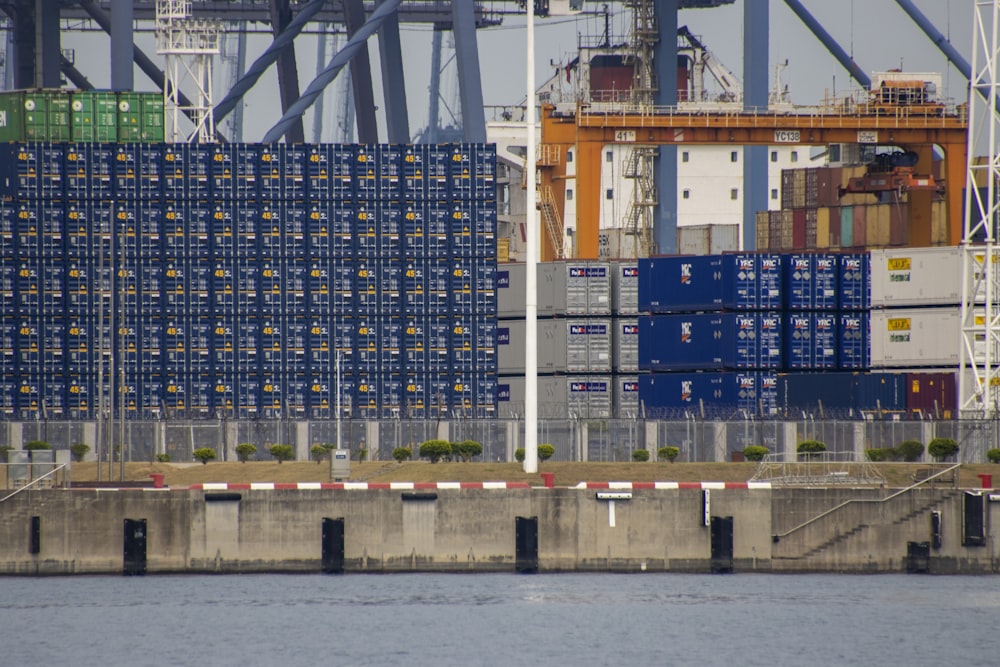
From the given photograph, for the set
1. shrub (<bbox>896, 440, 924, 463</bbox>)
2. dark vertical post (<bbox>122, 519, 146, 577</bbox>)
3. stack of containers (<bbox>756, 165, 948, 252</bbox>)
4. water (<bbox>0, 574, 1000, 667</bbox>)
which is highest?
stack of containers (<bbox>756, 165, 948, 252</bbox>)

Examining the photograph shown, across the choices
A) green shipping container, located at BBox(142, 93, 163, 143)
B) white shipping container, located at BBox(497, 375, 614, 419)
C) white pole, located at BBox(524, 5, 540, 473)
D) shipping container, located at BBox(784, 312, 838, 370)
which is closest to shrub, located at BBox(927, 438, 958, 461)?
shipping container, located at BBox(784, 312, 838, 370)

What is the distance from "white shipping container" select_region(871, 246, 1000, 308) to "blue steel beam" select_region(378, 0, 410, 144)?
113 feet

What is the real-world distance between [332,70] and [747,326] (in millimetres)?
26947

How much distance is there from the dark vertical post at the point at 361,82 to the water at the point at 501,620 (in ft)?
178

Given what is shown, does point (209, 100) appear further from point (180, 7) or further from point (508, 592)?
point (508, 592)

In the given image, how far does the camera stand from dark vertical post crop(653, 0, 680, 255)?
97.0 metres

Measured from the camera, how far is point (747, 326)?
72562mm

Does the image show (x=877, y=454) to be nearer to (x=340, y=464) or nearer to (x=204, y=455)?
(x=340, y=464)

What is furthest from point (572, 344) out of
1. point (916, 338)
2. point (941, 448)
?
point (941, 448)

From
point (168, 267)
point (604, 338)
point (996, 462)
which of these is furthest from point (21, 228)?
point (996, 462)

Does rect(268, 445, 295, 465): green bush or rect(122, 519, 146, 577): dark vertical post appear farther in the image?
rect(268, 445, 295, 465): green bush

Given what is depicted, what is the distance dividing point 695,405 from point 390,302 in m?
12.3

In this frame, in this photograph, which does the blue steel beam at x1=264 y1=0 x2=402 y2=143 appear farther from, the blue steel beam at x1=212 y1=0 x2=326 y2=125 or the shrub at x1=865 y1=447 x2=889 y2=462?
the shrub at x1=865 y1=447 x2=889 y2=462

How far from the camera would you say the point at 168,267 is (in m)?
73.0
